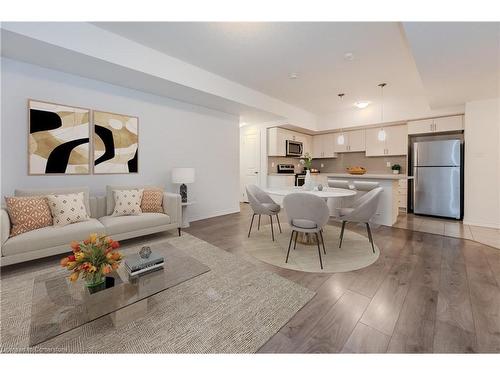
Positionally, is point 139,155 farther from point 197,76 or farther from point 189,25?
point 189,25

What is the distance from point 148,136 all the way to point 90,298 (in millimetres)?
3030

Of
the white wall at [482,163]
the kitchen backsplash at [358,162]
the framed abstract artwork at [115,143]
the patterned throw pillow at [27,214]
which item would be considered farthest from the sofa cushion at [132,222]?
the white wall at [482,163]

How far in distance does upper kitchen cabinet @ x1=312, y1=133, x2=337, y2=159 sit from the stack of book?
240 inches

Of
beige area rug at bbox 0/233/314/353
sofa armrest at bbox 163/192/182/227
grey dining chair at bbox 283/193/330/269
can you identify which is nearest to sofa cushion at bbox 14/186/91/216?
beige area rug at bbox 0/233/314/353

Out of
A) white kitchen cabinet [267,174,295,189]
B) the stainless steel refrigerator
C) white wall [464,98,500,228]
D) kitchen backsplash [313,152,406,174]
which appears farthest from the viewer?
white kitchen cabinet [267,174,295,189]

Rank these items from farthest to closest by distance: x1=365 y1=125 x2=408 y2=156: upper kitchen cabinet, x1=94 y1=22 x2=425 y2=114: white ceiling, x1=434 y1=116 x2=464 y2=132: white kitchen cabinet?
1. x1=365 y1=125 x2=408 y2=156: upper kitchen cabinet
2. x1=434 y1=116 x2=464 y2=132: white kitchen cabinet
3. x1=94 y1=22 x2=425 y2=114: white ceiling

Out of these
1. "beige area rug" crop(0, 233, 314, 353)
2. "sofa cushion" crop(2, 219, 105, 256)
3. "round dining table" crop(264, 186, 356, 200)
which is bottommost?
"beige area rug" crop(0, 233, 314, 353)

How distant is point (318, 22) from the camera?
2.39 m

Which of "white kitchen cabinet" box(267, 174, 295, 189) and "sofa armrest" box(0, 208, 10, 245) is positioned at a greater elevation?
"white kitchen cabinet" box(267, 174, 295, 189)

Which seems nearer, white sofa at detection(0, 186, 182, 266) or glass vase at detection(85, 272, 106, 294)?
glass vase at detection(85, 272, 106, 294)

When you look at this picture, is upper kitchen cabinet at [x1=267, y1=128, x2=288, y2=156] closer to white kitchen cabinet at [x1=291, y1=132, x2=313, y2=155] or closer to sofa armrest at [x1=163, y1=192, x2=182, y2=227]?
white kitchen cabinet at [x1=291, y1=132, x2=313, y2=155]

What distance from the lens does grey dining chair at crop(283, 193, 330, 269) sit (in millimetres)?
2303

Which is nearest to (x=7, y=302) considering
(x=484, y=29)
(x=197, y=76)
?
(x=197, y=76)
